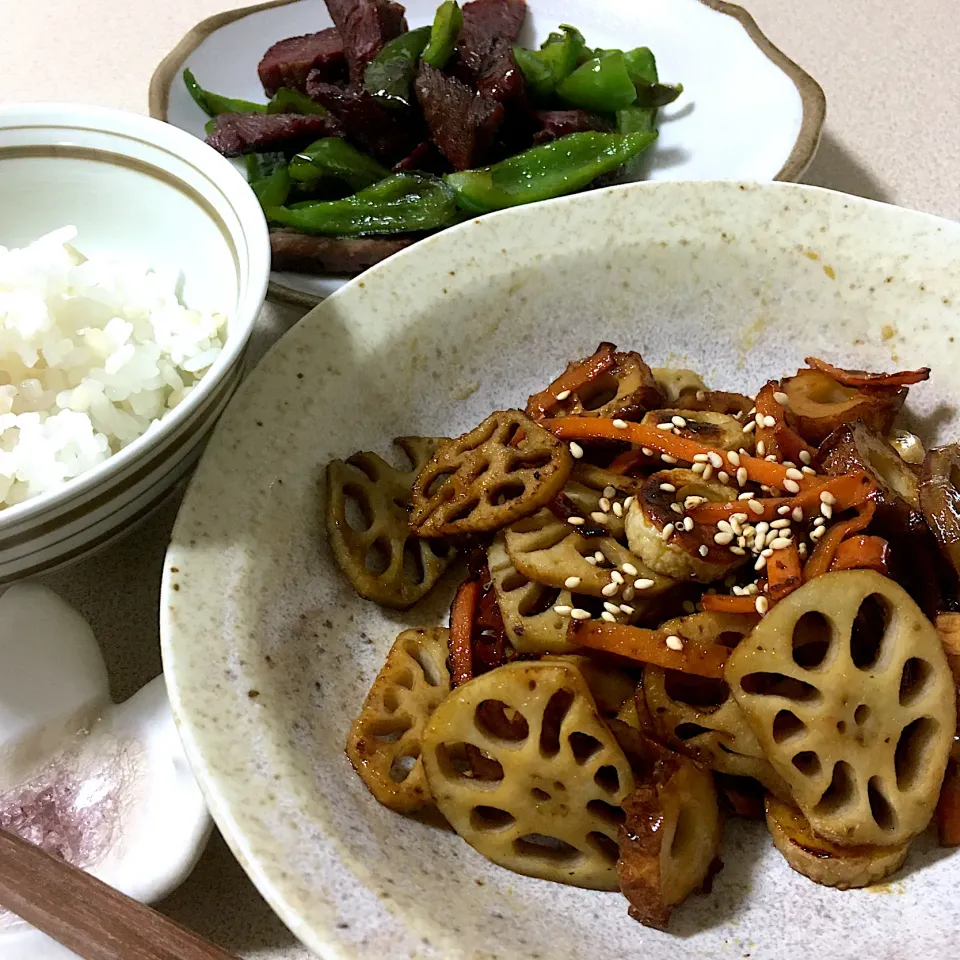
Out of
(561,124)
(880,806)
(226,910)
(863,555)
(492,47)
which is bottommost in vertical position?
(226,910)

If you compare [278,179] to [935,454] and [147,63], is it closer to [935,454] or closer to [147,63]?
[147,63]

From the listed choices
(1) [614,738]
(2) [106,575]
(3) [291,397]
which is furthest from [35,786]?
(1) [614,738]

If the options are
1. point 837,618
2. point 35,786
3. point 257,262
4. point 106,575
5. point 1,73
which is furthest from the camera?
point 1,73

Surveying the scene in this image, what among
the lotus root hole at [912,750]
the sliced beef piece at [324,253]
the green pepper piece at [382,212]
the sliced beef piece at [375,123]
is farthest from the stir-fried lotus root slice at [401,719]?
the sliced beef piece at [375,123]

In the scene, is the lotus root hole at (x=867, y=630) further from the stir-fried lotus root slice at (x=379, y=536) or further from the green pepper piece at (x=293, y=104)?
the green pepper piece at (x=293, y=104)

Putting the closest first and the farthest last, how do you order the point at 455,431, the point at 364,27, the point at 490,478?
1. the point at 490,478
2. the point at 455,431
3. the point at 364,27

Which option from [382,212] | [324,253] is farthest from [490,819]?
[382,212]

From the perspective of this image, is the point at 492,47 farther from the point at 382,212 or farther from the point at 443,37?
the point at 382,212
